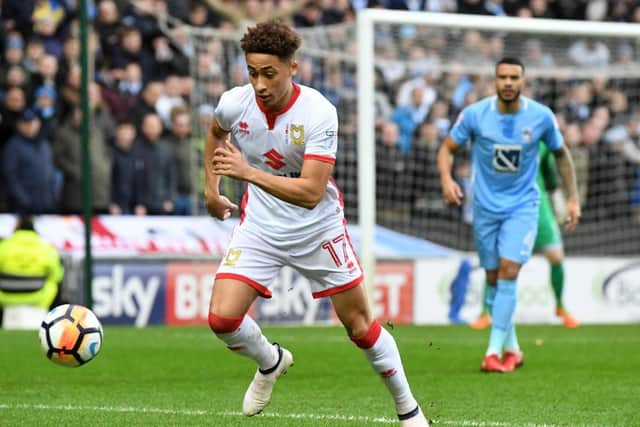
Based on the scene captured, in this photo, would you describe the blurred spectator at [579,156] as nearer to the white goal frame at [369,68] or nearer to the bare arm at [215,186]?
the white goal frame at [369,68]

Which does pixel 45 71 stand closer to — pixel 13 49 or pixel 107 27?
pixel 13 49

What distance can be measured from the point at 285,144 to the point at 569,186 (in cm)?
414

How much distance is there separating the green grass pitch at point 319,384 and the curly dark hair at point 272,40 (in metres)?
1.93

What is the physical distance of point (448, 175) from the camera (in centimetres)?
1036

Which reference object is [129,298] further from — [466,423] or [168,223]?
[466,423]

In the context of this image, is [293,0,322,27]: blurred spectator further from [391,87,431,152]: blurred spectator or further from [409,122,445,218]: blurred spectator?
Answer: [409,122,445,218]: blurred spectator

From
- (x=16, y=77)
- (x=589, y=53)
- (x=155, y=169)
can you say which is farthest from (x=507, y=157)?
(x=589, y=53)

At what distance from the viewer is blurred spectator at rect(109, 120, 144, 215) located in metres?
16.5

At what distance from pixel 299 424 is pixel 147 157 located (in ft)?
32.8

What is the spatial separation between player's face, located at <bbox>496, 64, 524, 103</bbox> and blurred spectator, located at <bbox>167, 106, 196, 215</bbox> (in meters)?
7.21

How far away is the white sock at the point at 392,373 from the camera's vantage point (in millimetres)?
6605

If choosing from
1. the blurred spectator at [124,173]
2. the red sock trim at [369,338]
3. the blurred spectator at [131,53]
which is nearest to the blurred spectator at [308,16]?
the blurred spectator at [131,53]

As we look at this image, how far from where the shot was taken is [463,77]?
17672 mm

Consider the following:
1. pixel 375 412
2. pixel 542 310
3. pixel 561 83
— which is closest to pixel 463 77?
pixel 561 83
